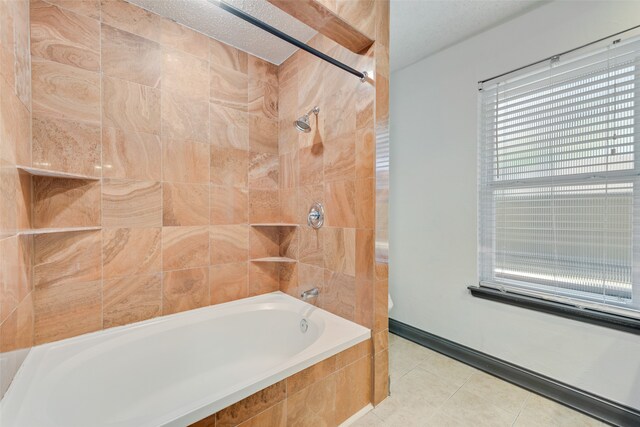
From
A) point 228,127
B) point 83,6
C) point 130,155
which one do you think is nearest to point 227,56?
point 228,127

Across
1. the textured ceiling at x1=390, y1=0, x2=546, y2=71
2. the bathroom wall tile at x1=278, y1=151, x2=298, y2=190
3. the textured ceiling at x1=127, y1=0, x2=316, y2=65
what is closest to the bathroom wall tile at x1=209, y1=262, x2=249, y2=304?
the bathroom wall tile at x1=278, y1=151, x2=298, y2=190

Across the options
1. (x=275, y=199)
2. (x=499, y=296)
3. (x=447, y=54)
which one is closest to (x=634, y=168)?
(x=499, y=296)

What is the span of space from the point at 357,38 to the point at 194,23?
45.3 inches

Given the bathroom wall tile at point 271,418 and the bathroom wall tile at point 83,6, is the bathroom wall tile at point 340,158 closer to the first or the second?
the bathroom wall tile at point 271,418

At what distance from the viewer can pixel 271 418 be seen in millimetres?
1074

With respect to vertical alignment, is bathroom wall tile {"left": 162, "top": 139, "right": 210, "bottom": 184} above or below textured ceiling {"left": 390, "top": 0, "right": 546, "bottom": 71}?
below

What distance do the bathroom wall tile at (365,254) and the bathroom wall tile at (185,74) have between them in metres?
1.50

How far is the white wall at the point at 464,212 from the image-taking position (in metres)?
1.47

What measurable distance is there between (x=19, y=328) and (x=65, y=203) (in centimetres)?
63

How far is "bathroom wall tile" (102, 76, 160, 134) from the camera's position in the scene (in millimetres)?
1495

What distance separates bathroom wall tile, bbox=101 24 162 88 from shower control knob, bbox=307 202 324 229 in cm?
132

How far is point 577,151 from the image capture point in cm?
157

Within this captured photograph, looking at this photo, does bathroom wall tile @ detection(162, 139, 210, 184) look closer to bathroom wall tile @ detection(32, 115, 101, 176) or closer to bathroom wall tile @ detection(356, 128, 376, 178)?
bathroom wall tile @ detection(32, 115, 101, 176)

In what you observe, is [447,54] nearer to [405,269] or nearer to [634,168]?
[634,168]
